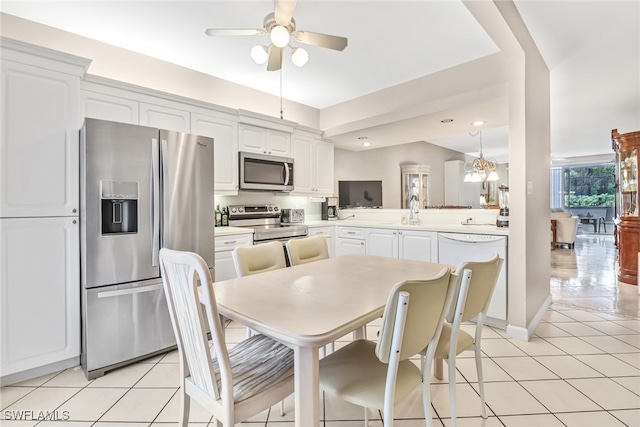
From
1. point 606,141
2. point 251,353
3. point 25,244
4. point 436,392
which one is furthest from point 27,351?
point 606,141

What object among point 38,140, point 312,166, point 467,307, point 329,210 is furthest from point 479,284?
point 329,210

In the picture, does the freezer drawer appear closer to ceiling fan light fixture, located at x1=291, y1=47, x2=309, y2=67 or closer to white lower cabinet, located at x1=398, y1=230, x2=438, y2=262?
ceiling fan light fixture, located at x1=291, y1=47, x2=309, y2=67

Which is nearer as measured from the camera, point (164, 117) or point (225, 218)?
point (164, 117)

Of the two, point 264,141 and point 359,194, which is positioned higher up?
point 264,141

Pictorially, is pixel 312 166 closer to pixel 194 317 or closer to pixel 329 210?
pixel 329 210

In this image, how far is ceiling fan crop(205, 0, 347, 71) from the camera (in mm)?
1896

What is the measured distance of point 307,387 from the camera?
1039mm

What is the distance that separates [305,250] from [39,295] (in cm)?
178

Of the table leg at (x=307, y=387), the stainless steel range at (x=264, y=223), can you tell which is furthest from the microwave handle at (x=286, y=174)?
the table leg at (x=307, y=387)

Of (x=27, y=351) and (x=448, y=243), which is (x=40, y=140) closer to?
(x=27, y=351)

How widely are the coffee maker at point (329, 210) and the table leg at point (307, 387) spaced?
3902mm

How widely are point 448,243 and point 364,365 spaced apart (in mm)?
2142

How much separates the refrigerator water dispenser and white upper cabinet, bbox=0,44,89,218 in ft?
0.81

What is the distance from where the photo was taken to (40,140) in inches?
81.4
